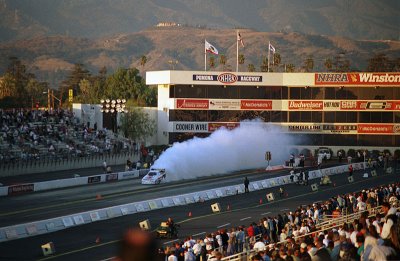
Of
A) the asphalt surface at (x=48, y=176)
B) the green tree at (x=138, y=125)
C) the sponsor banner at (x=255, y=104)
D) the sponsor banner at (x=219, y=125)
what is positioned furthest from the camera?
the green tree at (x=138, y=125)

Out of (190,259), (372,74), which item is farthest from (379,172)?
(190,259)

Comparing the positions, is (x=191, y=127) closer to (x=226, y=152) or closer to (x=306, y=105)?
(x=306, y=105)

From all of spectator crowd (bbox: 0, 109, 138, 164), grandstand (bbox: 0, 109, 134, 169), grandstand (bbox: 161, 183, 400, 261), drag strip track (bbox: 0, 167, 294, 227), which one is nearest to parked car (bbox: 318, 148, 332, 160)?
spectator crowd (bbox: 0, 109, 138, 164)

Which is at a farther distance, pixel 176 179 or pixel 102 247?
pixel 176 179

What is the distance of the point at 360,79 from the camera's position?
105 metres

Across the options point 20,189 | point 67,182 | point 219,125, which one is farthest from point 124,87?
point 20,189

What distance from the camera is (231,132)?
92562 mm

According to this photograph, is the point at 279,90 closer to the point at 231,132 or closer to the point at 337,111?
the point at 337,111

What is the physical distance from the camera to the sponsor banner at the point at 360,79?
105 meters

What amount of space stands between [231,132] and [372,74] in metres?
24.0

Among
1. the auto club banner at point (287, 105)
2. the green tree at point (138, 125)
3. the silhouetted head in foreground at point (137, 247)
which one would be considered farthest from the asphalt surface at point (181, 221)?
the green tree at point (138, 125)

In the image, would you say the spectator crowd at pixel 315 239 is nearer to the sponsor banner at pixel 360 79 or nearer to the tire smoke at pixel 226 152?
the tire smoke at pixel 226 152

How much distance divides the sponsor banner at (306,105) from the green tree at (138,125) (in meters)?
18.7

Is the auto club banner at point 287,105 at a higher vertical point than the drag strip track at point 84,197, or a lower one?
higher
